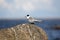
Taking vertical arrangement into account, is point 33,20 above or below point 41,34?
above

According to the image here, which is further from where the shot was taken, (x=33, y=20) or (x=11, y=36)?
(x=33, y=20)

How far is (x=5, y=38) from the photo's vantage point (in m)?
13.5

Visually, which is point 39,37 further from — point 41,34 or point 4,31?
point 4,31

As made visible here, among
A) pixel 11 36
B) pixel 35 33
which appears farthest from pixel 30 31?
pixel 11 36

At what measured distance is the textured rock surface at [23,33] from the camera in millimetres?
13615

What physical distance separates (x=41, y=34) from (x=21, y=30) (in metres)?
1.35

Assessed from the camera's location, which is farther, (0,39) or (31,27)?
(31,27)

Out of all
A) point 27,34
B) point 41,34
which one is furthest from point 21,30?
point 41,34

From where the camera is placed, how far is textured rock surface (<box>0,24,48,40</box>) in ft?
44.7

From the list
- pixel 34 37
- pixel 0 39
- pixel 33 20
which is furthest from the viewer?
pixel 33 20

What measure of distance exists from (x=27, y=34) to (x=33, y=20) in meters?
2.24

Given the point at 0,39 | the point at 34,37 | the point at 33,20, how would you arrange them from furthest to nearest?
the point at 33,20, the point at 34,37, the point at 0,39

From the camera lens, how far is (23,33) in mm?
13961

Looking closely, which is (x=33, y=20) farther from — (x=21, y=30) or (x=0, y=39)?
(x=0, y=39)
